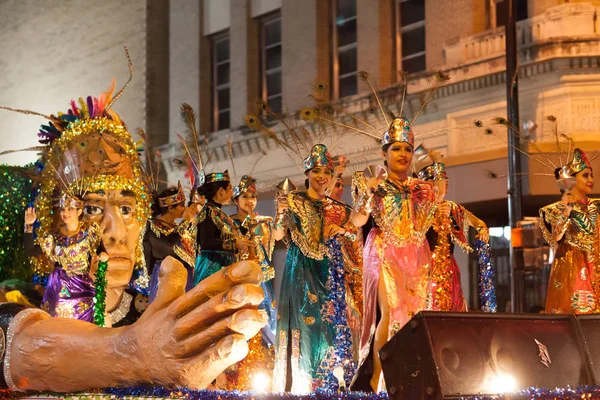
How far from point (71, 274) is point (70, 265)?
0.07m

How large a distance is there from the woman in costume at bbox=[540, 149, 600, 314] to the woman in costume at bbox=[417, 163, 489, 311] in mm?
1383

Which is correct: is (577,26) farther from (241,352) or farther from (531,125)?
(241,352)

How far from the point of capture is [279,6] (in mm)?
19312

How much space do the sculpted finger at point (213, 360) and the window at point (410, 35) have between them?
43.7ft

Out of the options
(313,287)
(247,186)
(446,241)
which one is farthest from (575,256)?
(247,186)

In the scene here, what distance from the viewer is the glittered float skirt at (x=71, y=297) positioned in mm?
6312

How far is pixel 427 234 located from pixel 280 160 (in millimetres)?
11566

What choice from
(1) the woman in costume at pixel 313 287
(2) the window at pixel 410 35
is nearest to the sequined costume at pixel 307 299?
(1) the woman in costume at pixel 313 287

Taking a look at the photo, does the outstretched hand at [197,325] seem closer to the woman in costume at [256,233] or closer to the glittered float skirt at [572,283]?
the woman in costume at [256,233]

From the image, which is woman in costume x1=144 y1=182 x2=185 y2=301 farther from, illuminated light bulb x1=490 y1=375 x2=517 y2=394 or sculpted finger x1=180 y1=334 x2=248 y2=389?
sculpted finger x1=180 y1=334 x2=248 y2=389

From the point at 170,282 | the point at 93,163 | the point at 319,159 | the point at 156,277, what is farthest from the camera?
the point at 156,277

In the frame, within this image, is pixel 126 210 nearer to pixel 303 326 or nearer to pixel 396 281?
pixel 396 281

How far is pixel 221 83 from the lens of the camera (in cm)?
2103

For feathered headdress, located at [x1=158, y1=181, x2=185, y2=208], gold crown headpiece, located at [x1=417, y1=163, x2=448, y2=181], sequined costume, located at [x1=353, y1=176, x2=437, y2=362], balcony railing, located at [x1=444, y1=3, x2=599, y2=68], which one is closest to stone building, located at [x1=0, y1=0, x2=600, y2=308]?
balcony railing, located at [x1=444, y1=3, x2=599, y2=68]
